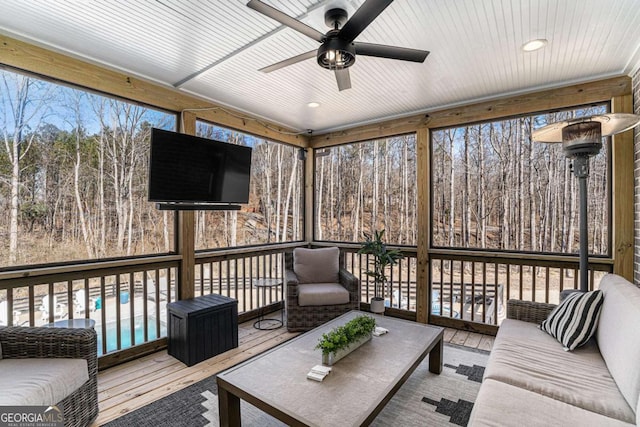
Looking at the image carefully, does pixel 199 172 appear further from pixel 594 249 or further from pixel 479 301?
pixel 594 249

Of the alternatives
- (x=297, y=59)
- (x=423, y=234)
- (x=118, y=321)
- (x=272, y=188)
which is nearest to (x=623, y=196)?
(x=423, y=234)

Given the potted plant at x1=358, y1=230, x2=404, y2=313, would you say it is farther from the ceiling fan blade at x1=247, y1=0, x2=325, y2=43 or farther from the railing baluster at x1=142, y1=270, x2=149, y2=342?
the ceiling fan blade at x1=247, y1=0, x2=325, y2=43

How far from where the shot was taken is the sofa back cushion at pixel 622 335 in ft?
4.90

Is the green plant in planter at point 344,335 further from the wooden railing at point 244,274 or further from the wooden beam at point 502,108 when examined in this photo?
the wooden beam at point 502,108

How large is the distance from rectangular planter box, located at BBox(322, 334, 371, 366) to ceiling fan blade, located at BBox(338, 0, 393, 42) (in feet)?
6.56

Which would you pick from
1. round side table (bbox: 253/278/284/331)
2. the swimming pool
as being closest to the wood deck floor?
the swimming pool

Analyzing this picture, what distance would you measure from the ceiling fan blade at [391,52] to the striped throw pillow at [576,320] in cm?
206

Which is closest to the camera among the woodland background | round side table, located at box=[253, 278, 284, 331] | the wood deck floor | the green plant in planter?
the green plant in planter

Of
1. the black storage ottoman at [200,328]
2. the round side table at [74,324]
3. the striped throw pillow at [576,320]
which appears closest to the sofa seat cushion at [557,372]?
the striped throw pillow at [576,320]

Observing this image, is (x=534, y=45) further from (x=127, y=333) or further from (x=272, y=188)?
(x=127, y=333)

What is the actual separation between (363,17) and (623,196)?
3156 millimetres

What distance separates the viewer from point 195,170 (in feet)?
10.3

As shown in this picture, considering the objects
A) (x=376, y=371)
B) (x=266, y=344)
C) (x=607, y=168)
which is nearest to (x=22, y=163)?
(x=266, y=344)

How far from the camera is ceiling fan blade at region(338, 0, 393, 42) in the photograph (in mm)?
1504
